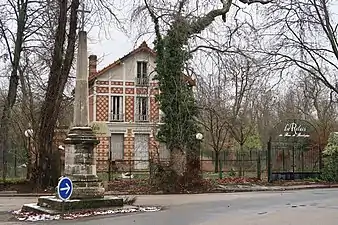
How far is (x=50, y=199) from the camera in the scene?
55.0 ft

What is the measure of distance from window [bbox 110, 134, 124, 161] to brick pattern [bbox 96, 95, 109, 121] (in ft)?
6.05

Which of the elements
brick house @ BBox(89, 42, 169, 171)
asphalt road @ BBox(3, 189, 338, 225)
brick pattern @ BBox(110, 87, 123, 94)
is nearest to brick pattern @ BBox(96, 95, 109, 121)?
brick house @ BBox(89, 42, 169, 171)

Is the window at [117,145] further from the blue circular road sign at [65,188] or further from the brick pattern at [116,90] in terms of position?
the blue circular road sign at [65,188]

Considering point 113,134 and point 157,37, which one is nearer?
point 157,37

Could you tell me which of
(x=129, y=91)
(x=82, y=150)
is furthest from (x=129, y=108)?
(x=82, y=150)

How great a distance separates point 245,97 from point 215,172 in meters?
13.9

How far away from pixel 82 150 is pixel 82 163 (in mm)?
395

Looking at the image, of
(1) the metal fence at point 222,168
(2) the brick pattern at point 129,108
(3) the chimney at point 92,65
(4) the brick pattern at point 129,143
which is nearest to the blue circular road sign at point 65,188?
(1) the metal fence at point 222,168

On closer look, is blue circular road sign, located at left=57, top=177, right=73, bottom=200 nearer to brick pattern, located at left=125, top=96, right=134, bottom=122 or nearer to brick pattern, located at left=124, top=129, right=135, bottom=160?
brick pattern, located at left=124, top=129, right=135, bottom=160

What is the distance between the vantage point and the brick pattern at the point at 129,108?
50.3 metres

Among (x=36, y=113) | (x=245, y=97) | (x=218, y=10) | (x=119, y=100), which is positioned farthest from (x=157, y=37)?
(x=245, y=97)

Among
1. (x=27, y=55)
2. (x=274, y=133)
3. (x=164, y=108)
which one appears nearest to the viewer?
(x=164, y=108)

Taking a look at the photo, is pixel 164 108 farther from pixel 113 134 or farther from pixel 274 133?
pixel 113 134

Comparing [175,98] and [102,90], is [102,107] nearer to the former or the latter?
[102,90]
